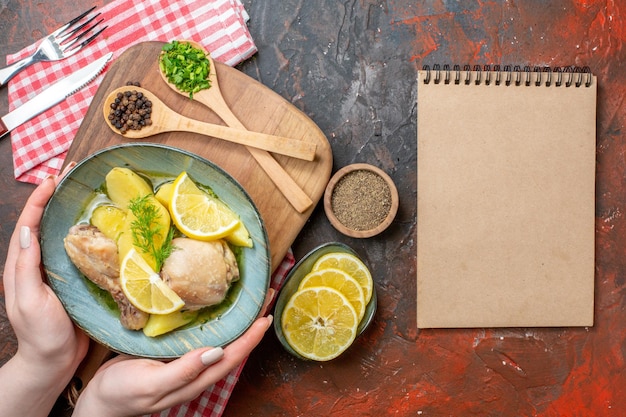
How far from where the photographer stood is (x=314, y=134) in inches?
63.4

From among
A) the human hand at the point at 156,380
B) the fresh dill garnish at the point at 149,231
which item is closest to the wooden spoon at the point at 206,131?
the fresh dill garnish at the point at 149,231

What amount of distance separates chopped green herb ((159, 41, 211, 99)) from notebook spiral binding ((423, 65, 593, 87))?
68 cm

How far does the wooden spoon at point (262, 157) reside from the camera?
159 cm

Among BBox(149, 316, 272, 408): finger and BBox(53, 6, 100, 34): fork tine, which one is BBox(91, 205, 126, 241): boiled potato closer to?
BBox(149, 316, 272, 408): finger

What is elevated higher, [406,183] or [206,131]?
[206,131]

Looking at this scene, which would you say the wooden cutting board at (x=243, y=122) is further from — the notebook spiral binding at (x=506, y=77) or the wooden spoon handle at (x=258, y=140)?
the notebook spiral binding at (x=506, y=77)

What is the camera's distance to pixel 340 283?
164cm

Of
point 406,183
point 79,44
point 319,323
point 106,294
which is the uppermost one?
point 79,44

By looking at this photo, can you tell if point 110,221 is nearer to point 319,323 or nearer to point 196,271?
point 196,271

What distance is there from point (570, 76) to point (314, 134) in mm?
837

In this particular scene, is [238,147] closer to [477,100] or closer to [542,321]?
[477,100]

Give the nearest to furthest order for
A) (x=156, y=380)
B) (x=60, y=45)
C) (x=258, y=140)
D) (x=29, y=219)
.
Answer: (x=156, y=380) → (x=29, y=219) → (x=258, y=140) → (x=60, y=45)

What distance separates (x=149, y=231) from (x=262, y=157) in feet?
1.28

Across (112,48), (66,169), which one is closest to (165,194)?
(66,169)
